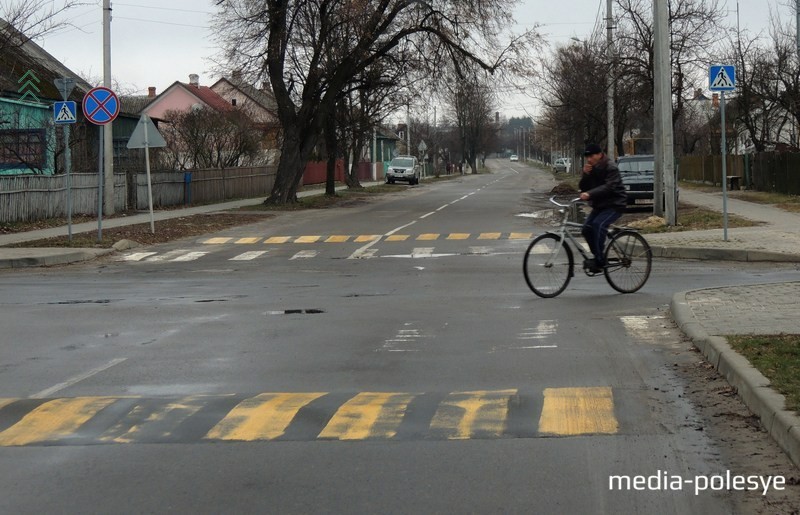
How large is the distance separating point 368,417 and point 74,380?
266 cm

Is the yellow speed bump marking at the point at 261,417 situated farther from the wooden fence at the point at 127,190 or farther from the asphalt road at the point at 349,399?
the wooden fence at the point at 127,190

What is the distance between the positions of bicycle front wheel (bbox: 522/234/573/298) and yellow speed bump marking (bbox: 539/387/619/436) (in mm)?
5259

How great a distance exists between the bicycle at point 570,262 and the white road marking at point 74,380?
5.54 m

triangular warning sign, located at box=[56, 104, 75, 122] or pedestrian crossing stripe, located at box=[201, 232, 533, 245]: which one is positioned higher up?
triangular warning sign, located at box=[56, 104, 75, 122]

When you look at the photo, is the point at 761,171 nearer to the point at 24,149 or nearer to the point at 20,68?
the point at 24,149

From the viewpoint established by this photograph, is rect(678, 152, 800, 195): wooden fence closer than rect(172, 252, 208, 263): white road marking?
No

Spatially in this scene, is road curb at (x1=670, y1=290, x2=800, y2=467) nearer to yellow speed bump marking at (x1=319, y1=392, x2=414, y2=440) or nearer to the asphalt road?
the asphalt road

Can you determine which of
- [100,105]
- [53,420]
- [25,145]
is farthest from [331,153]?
[53,420]

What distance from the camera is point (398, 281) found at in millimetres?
14570

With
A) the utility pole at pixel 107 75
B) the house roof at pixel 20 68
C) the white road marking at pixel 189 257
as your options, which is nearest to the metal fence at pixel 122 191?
the utility pole at pixel 107 75

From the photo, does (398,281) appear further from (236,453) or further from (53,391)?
(236,453)

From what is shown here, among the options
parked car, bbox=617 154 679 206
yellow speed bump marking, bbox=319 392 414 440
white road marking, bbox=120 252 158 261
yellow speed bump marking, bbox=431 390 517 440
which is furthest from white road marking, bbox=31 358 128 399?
parked car, bbox=617 154 679 206

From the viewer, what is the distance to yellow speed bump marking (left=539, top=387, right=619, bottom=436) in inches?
241

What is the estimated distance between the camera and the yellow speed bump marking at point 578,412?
6.13 meters
